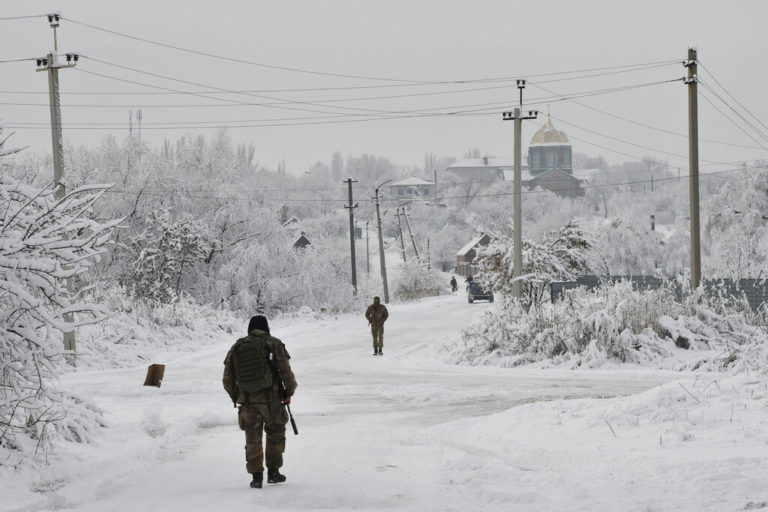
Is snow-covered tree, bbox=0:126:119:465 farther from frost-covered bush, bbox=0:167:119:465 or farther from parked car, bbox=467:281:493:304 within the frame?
parked car, bbox=467:281:493:304

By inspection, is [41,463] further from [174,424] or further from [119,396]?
[119,396]

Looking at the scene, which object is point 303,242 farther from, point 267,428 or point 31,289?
point 267,428

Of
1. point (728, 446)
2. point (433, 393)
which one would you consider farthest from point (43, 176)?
point (728, 446)

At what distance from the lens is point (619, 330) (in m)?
20.9

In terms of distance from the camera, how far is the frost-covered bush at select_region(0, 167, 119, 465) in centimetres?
912

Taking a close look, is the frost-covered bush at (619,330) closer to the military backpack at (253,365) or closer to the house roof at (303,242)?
the military backpack at (253,365)

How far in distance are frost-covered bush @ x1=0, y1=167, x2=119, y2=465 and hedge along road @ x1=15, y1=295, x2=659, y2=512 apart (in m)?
0.63

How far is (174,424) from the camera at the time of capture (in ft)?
43.0

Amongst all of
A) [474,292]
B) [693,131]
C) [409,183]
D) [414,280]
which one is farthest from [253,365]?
[409,183]

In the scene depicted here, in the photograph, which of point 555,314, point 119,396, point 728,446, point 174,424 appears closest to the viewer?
point 728,446

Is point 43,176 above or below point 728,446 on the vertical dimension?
above

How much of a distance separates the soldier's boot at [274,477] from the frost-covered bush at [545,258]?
26.0m

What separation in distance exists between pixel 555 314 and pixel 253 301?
23787 millimetres

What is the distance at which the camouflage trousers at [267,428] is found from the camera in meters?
9.14
